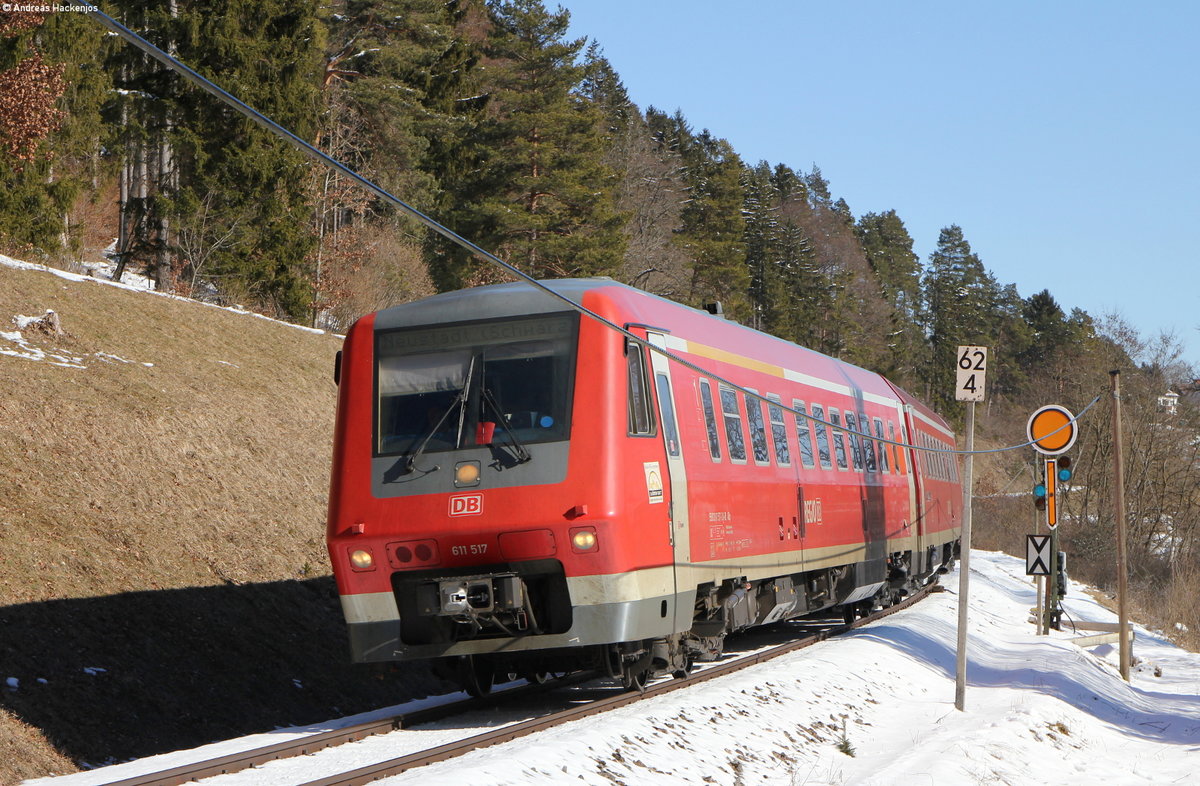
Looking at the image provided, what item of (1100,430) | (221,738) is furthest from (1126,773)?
(1100,430)

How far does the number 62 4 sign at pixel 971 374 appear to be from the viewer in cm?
1184

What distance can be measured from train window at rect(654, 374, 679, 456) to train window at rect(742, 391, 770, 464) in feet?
7.45

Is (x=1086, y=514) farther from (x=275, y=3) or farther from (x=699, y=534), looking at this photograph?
(x=699, y=534)

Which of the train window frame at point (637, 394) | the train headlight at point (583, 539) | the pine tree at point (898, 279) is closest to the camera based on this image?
the train headlight at point (583, 539)

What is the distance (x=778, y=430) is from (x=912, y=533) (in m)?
8.06

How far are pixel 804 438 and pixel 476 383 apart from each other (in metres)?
5.95

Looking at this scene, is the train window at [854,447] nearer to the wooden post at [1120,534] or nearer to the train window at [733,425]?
the wooden post at [1120,534]

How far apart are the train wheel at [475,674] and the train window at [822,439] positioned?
5.76 meters

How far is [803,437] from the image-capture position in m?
15.0

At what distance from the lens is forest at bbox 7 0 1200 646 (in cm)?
2728

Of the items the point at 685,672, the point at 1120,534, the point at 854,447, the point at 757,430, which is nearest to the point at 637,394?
the point at 685,672

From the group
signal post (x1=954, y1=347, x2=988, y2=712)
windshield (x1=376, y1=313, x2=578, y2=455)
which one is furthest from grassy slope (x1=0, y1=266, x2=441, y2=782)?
signal post (x1=954, y1=347, x2=988, y2=712)

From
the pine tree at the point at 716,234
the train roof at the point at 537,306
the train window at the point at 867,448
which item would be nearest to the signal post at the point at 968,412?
the train roof at the point at 537,306

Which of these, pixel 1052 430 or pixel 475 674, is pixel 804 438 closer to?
pixel 1052 430
